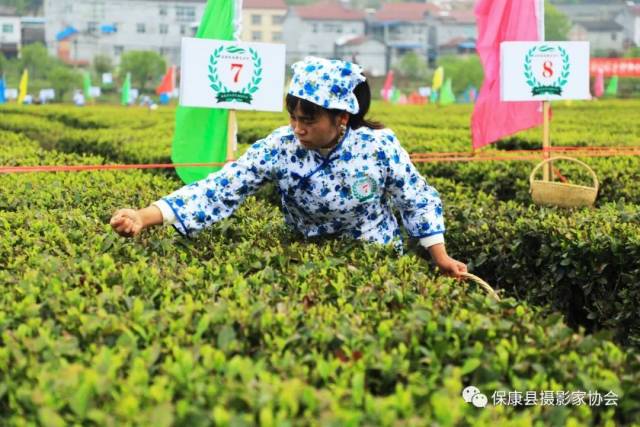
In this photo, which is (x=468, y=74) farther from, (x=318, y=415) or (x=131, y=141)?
(x=318, y=415)

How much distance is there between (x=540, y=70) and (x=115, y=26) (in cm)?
8249

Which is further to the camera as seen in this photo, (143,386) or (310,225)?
(310,225)

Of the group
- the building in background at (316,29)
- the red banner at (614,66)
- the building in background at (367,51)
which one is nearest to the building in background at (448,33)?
the building in background at (367,51)

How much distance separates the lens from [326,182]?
159 inches

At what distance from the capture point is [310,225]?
14.1ft

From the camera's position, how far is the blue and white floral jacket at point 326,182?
4.02m

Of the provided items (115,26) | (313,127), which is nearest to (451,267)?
(313,127)

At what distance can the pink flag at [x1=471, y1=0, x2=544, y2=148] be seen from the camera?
8969 mm

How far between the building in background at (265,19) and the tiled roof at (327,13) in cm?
352

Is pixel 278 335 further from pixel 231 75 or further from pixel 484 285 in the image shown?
pixel 231 75

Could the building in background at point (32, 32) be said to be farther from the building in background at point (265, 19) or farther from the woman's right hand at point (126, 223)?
the woman's right hand at point (126, 223)

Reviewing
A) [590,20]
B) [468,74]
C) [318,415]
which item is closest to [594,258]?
[318,415]

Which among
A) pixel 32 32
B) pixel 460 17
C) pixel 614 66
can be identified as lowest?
pixel 614 66

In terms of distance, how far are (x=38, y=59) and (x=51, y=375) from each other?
70.3 metres
